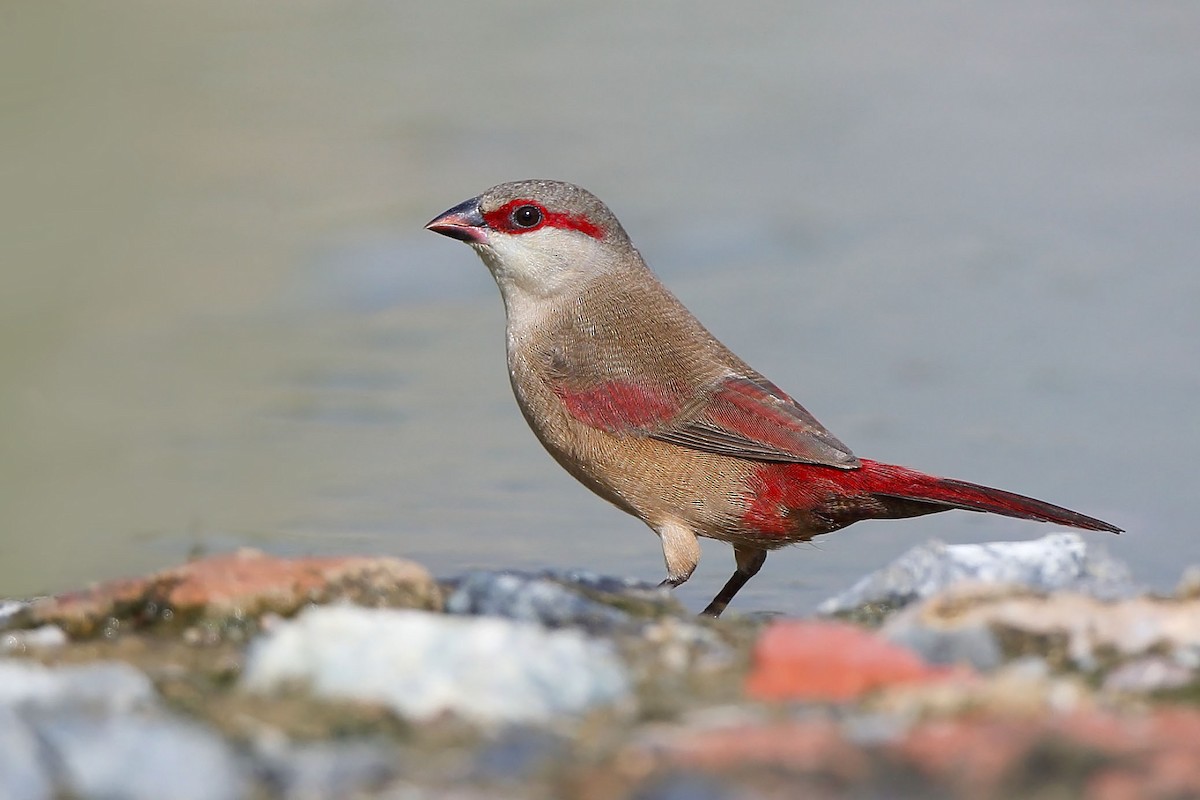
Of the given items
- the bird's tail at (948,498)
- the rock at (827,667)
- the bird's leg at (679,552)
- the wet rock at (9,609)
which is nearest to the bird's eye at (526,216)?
the bird's leg at (679,552)

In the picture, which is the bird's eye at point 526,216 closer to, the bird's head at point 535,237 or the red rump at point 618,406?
the bird's head at point 535,237

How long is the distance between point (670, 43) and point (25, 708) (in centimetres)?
1141

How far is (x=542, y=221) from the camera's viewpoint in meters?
6.13

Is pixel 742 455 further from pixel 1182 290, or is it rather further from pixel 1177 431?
pixel 1182 290

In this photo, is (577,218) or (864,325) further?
(864,325)

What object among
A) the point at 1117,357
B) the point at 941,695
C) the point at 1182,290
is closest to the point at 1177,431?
the point at 1117,357

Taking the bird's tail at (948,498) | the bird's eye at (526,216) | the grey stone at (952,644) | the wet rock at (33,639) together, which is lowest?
the wet rock at (33,639)

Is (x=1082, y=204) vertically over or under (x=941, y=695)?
over

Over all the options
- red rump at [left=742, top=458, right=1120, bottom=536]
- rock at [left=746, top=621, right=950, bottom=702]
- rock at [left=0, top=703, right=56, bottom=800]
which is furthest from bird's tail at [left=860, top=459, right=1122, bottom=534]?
rock at [left=0, top=703, right=56, bottom=800]

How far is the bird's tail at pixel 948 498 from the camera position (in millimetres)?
4789

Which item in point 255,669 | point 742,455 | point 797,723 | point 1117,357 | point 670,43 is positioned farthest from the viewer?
point 670,43

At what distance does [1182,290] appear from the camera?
891cm

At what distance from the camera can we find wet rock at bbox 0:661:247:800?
2.40m

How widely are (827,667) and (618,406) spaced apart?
281 centimetres
